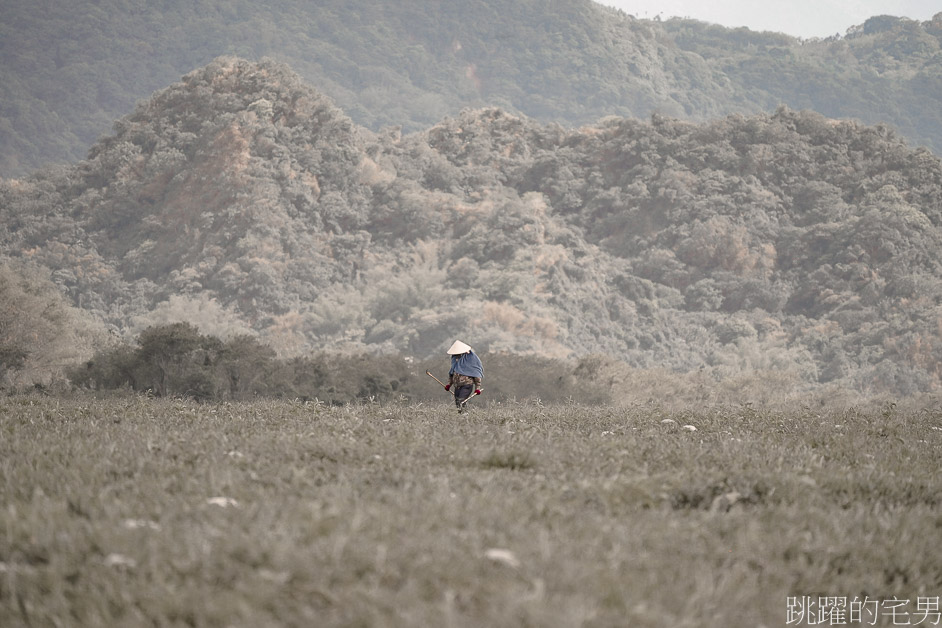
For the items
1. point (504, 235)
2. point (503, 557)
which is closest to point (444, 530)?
point (503, 557)

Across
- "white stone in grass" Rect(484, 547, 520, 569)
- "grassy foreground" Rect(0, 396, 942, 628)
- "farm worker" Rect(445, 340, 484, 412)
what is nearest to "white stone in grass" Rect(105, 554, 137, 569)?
"grassy foreground" Rect(0, 396, 942, 628)

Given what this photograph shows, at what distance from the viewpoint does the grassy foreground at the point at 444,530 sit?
353cm

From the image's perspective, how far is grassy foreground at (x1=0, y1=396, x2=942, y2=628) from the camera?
3531mm

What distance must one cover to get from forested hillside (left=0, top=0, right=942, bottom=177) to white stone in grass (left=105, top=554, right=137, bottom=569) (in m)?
86.1

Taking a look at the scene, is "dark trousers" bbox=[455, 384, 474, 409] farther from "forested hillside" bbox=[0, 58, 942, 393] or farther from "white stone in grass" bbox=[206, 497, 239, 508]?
"forested hillside" bbox=[0, 58, 942, 393]

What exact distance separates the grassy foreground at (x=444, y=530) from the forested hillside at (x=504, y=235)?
30762 mm

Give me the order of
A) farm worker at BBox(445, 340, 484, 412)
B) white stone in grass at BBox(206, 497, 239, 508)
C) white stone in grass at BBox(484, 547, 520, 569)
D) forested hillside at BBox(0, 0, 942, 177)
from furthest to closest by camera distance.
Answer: forested hillside at BBox(0, 0, 942, 177), farm worker at BBox(445, 340, 484, 412), white stone in grass at BBox(206, 497, 239, 508), white stone in grass at BBox(484, 547, 520, 569)

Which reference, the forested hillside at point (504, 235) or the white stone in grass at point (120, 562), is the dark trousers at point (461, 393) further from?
the forested hillside at point (504, 235)

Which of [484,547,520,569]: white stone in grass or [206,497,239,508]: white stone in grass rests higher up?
[206,497,239,508]: white stone in grass

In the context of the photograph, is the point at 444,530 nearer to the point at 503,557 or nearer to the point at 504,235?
the point at 503,557

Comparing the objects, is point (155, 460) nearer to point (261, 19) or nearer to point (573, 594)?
point (573, 594)

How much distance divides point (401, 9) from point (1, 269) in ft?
297

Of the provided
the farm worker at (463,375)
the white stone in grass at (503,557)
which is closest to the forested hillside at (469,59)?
the farm worker at (463,375)

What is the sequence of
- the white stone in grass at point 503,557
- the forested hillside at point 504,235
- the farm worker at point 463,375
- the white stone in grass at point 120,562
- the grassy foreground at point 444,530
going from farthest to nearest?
the forested hillside at point 504,235 → the farm worker at point 463,375 → the white stone in grass at point 503,557 → the white stone in grass at point 120,562 → the grassy foreground at point 444,530
